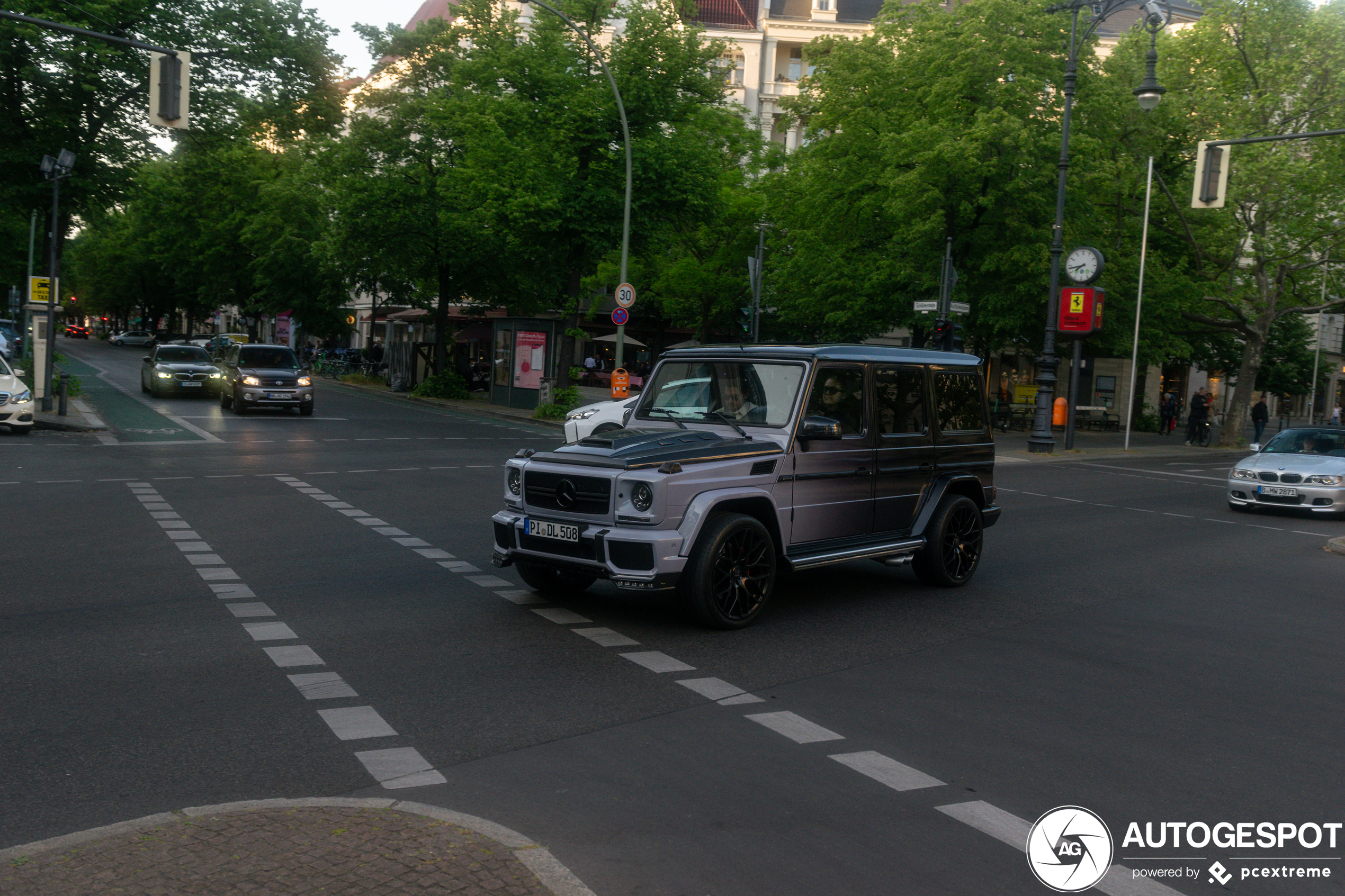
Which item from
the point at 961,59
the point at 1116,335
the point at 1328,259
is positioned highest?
the point at 961,59

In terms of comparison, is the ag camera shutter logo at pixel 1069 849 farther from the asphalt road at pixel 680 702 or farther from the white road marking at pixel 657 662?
the white road marking at pixel 657 662

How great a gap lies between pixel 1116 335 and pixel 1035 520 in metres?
22.1

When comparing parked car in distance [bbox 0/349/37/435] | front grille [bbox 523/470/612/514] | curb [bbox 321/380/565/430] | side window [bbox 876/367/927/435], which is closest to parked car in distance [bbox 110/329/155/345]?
curb [bbox 321/380/565/430]

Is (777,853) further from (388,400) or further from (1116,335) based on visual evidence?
(388,400)

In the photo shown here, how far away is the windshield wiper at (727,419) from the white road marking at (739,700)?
245 cm

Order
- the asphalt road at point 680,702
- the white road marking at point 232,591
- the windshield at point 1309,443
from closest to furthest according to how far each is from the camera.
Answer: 1. the asphalt road at point 680,702
2. the white road marking at point 232,591
3. the windshield at point 1309,443

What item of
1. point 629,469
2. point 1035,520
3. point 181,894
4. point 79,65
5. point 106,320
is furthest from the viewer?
point 106,320

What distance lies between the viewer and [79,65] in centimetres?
2909

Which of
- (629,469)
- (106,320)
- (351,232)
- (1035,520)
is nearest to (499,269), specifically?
(351,232)

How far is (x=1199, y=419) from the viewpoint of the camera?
38.5 metres

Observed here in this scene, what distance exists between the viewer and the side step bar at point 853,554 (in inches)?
334

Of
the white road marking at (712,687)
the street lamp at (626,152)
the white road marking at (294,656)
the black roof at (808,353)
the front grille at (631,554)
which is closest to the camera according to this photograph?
the white road marking at (712,687)

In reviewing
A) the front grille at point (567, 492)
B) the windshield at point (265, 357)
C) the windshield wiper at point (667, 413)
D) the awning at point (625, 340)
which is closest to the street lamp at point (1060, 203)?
the windshield at point (265, 357)

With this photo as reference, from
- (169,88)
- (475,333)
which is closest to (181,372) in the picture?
(475,333)
